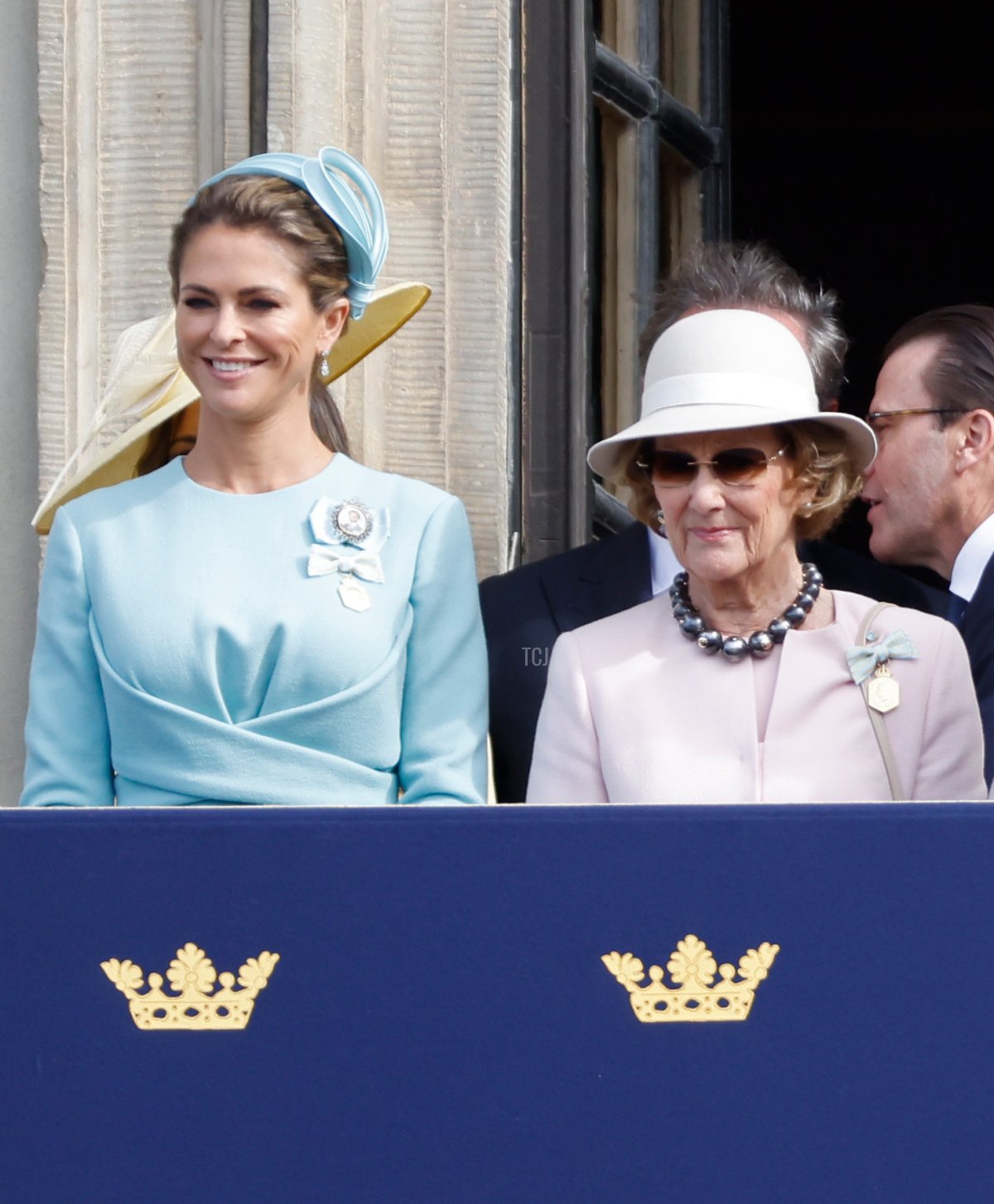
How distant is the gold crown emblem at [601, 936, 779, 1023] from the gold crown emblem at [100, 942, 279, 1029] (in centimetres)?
35

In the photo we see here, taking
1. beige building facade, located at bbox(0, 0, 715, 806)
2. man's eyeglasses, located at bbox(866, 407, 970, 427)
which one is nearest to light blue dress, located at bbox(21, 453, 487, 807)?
beige building facade, located at bbox(0, 0, 715, 806)

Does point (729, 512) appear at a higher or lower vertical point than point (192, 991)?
higher

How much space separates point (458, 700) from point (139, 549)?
1.43ft

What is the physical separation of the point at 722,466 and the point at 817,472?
14cm

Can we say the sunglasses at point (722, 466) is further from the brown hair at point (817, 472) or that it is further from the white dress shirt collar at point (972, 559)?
the white dress shirt collar at point (972, 559)

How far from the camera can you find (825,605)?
2.71m

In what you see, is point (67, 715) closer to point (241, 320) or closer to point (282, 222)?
point (241, 320)

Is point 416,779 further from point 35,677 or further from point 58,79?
point 58,79

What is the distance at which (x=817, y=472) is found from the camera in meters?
2.71

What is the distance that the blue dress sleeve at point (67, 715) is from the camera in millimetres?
2543

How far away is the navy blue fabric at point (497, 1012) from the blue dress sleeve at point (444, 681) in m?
0.45

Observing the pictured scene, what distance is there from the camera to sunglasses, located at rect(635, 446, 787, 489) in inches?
104

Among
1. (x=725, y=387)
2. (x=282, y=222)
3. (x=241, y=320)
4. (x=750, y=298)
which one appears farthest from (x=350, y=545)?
(x=750, y=298)

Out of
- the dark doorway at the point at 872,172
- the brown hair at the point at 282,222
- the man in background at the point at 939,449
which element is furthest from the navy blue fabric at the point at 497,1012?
the dark doorway at the point at 872,172
